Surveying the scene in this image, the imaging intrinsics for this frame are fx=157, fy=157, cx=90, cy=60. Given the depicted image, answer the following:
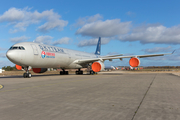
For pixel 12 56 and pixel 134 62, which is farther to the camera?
pixel 134 62

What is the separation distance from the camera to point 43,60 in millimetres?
17688

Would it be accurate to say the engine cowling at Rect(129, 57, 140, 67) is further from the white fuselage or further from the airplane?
the white fuselage

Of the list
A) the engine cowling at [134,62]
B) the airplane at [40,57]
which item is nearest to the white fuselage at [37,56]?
the airplane at [40,57]

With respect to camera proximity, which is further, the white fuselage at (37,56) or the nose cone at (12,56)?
the white fuselage at (37,56)

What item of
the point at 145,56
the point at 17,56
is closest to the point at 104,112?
the point at 17,56

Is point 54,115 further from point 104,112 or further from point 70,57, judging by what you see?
point 70,57

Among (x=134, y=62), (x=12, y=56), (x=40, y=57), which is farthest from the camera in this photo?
(x=134, y=62)

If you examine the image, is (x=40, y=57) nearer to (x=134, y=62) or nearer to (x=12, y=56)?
(x=12, y=56)

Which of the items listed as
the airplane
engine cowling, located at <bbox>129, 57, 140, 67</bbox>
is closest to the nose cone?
the airplane

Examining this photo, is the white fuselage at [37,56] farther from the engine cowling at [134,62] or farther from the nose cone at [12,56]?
the engine cowling at [134,62]

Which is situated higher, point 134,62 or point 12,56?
point 12,56

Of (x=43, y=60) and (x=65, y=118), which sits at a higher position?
(x=43, y=60)

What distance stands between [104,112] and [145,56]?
2059 centimetres

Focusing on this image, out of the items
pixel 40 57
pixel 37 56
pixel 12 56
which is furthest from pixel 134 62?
pixel 12 56
